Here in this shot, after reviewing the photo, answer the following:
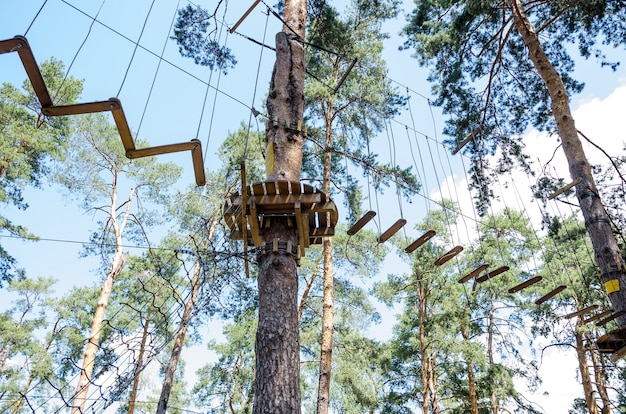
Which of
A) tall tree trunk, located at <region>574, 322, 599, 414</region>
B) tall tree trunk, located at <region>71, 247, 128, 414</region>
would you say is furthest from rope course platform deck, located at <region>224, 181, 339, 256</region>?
tall tree trunk, located at <region>574, 322, 599, 414</region>

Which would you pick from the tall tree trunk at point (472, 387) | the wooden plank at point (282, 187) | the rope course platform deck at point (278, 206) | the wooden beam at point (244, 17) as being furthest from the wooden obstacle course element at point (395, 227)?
the tall tree trunk at point (472, 387)

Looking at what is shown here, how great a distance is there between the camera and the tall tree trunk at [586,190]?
4.42 m

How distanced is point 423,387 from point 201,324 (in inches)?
227

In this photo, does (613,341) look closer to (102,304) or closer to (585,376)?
(585,376)

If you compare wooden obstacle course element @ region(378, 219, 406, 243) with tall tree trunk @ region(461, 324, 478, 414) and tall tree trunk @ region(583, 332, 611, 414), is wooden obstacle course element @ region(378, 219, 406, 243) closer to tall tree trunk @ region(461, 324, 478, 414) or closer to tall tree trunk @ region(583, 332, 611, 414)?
tall tree trunk @ region(461, 324, 478, 414)

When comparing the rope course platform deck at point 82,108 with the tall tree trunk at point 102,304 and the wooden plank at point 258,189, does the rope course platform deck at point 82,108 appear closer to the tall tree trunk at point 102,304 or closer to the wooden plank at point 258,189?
the wooden plank at point 258,189

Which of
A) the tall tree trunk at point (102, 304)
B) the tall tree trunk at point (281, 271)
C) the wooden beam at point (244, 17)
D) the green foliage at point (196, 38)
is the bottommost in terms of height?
the tall tree trunk at point (281, 271)

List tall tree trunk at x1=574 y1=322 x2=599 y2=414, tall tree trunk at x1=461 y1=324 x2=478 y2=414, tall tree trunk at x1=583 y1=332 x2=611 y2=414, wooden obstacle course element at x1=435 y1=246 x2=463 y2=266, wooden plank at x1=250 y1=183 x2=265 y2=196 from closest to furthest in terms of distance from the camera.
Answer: wooden plank at x1=250 y1=183 x2=265 y2=196 → wooden obstacle course element at x1=435 y1=246 x2=463 y2=266 → tall tree trunk at x1=583 y1=332 x2=611 y2=414 → tall tree trunk at x1=574 y1=322 x2=599 y2=414 → tall tree trunk at x1=461 y1=324 x2=478 y2=414

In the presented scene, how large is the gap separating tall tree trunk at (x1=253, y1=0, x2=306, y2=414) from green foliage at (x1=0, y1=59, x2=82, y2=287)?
7013 mm

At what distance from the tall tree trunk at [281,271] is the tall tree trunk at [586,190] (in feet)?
11.4

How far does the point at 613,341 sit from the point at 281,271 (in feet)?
11.7

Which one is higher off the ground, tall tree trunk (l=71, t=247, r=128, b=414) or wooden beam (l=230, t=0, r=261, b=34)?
wooden beam (l=230, t=0, r=261, b=34)

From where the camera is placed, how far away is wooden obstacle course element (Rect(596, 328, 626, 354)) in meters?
4.08

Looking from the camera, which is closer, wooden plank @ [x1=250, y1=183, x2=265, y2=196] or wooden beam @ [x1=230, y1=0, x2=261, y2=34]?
wooden plank @ [x1=250, y1=183, x2=265, y2=196]
